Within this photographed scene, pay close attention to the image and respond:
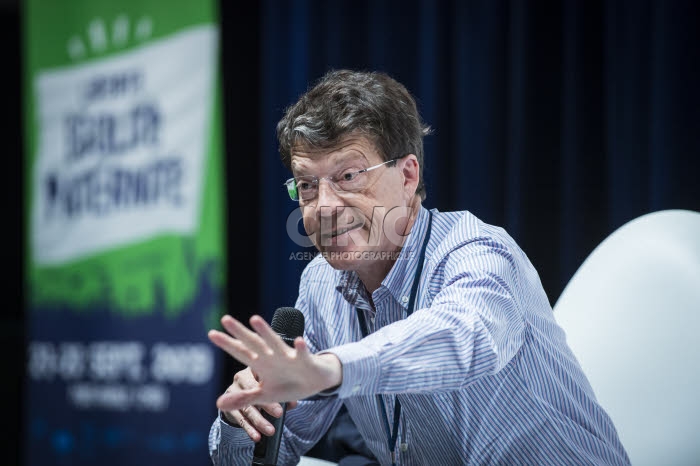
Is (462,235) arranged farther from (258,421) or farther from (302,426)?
(302,426)

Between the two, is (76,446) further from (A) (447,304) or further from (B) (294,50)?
(A) (447,304)

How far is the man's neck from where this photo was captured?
1.49 metres

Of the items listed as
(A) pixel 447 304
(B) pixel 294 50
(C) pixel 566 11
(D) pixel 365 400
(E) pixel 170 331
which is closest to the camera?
(A) pixel 447 304

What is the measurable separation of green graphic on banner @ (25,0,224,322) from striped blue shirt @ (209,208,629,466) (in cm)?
177

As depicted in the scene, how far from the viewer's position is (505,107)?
2652mm

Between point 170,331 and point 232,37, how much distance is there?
135 centimetres

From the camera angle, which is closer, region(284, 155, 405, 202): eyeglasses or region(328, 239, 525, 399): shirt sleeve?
region(328, 239, 525, 399): shirt sleeve

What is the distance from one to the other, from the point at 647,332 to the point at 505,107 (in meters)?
1.27

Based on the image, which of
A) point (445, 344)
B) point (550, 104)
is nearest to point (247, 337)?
point (445, 344)

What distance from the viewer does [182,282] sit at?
3.28 metres

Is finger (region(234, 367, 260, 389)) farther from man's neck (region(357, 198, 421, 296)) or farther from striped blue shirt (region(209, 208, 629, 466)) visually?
man's neck (region(357, 198, 421, 296))

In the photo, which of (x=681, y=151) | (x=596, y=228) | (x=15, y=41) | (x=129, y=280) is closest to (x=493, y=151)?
(x=596, y=228)

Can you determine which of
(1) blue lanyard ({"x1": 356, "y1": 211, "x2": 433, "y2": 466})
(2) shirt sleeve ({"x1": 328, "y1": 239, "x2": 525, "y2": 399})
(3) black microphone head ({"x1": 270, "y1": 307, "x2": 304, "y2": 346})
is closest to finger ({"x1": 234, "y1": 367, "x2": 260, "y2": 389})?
(3) black microphone head ({"x1": 270, "y1": 307, "x2": 304, "y2": 346})

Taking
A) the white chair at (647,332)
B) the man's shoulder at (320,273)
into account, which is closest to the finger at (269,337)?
the man's shoulder at (320,273)
